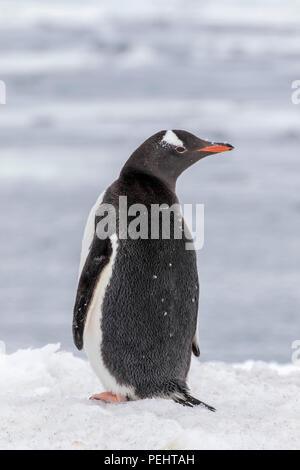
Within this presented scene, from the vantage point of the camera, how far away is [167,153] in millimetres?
2541

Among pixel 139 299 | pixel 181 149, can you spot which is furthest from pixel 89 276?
pixel 181 149

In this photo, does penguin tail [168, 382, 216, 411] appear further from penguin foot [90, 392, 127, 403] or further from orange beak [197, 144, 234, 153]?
orange beak [197, 144, 234, 153]

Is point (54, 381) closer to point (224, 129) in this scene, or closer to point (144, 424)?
point (144, 424)

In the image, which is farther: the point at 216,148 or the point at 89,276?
the point at 216,148

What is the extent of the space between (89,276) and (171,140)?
0.50m

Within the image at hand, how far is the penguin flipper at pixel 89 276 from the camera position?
2.43 metres

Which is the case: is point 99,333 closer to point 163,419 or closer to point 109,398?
point 109,398

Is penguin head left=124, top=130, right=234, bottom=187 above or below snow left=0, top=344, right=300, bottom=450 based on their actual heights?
above

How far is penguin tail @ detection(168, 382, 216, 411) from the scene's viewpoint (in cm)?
242

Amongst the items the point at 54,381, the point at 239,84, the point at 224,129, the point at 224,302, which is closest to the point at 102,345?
the point at 54,381

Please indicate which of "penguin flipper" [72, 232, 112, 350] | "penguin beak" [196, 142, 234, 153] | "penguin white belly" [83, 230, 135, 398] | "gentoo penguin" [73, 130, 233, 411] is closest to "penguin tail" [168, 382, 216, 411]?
"gentoo penguin" [73, 130, 233, 411]

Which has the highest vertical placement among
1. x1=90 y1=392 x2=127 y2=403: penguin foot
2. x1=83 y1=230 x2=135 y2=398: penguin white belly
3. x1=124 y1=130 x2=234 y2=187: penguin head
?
x1=124 y1=130 x2=234 y2=187: penguin head

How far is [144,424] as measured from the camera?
83.4 inches

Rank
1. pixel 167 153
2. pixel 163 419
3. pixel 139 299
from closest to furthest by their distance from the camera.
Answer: pixel 163 419
pixel 139 299
pixel 167 153
